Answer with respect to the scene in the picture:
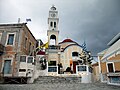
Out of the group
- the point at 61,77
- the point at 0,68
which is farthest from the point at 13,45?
the point at 61,77

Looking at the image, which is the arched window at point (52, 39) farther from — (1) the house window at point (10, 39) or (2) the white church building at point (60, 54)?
(1) the house window at point (10, 39)

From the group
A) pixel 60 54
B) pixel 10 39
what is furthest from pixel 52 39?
pixel 10 39

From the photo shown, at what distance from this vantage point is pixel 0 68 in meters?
14.3

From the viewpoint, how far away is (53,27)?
2511 cm

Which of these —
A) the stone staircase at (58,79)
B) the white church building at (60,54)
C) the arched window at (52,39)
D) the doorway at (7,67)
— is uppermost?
the arched window at (52,39)

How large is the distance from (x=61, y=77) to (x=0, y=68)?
23.0ft

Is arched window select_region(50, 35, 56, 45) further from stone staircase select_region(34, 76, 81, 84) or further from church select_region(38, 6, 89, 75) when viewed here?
stone staircase select_region(34, 76, 81, 84)

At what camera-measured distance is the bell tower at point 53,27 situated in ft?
80.2

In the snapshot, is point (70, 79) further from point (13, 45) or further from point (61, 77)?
point (13, 45)

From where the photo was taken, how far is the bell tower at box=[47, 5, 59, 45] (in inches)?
962

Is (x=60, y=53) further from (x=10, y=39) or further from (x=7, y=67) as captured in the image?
(x=7, y=67)

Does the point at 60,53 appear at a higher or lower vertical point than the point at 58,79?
higher

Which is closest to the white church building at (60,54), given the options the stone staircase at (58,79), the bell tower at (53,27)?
the bell tower at (53,27)

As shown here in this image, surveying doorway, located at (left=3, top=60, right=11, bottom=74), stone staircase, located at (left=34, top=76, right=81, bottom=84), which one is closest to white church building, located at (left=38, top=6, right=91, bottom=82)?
stone staircase, located at (left=34, top=76, right=81, bottom=84)
